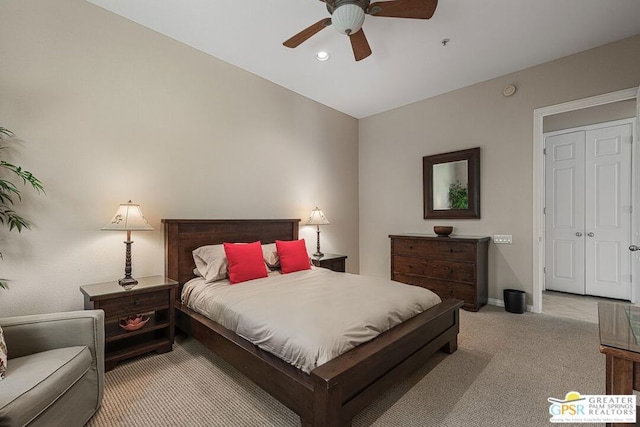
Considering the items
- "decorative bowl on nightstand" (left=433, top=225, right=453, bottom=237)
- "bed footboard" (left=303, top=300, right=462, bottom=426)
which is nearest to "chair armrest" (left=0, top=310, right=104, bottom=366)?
"bed footboard" (left=303, top=300, right=462, bottom=426)

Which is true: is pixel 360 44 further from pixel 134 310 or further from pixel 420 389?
pixel 134 310

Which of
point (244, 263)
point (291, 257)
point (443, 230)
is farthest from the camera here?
point (443, 230)

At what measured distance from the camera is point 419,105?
14.9 ft

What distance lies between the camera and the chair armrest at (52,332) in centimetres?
162

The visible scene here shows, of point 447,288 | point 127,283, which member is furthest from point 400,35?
point 127,283

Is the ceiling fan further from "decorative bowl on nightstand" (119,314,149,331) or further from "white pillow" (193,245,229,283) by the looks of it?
"decorative bowl on nightstand" (119,314,149,331)

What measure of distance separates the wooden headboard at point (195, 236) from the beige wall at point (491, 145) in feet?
7.32

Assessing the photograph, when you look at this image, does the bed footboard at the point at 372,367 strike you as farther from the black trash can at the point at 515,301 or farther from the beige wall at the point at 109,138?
the beige wall at the point at 109,138

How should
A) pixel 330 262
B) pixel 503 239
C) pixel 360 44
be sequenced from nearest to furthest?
pixel 360 44
pixel 503 239
pixel 330 262

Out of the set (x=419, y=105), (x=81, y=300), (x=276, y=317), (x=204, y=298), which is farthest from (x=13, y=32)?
(x=419, y=105)

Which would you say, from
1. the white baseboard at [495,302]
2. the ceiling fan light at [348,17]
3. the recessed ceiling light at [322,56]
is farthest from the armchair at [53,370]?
the white baseboard at [495,302]

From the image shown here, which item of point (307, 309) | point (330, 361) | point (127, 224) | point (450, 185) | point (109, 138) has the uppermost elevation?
point (109, 138)

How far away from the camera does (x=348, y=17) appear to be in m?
2.07

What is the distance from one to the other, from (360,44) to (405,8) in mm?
451
